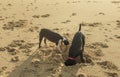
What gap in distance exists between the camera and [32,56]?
29.2ft

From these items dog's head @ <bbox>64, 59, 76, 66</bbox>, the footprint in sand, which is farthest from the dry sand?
dog's head @ <bbox>64, 59, 76, 66</bbox>

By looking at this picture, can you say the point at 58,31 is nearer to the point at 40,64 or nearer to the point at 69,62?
the point at 40,64

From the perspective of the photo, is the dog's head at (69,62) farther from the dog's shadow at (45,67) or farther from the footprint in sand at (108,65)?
the footprint in sand at (108,65)

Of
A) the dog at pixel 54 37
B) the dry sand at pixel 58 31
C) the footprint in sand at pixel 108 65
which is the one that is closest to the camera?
the dry sand at pixel 58 31

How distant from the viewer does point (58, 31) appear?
10.9 metres

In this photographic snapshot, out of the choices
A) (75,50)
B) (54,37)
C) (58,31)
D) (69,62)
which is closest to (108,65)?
(75,50)

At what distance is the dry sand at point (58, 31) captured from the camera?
320 inches

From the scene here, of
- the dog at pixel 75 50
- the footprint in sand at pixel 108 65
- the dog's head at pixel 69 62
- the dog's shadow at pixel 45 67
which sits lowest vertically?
the footprint in sand at pixel 108 65

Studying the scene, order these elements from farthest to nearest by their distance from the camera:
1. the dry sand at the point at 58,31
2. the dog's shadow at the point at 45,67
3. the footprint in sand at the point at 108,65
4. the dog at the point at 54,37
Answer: the dog at the point at 54,37
the footprint in sand at the point at 108,65
the dry sand at the point at 58,31
the dog's shadow at the point at 45,67

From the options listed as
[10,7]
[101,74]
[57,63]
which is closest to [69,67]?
[57,63]

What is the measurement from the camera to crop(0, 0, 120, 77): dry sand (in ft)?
26.7

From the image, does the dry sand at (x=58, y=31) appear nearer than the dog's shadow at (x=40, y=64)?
No

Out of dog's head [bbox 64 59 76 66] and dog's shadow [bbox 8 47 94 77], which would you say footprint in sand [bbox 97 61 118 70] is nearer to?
dog's shadow [bbox 8 47 94 77]

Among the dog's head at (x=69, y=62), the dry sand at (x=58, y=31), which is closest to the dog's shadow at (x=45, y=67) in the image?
the dry sand at (x=58, y=31)
